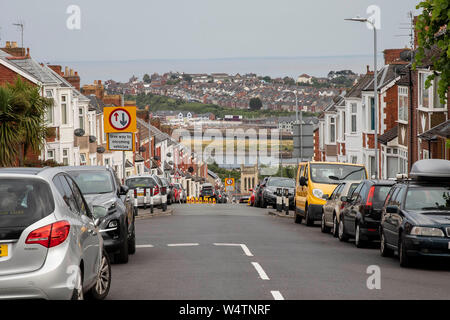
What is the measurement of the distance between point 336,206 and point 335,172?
5.47 m

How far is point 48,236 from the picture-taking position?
8203 millimetres

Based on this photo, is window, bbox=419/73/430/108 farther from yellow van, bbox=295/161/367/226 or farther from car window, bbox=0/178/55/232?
car window, bbox=0/178/55/232

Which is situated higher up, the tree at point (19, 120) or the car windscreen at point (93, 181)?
the tree at point (19, 120)

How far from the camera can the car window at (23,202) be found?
8.29 metres

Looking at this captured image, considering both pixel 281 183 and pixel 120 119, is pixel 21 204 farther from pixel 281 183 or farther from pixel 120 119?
pixel 281 183

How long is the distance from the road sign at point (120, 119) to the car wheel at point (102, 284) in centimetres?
1874

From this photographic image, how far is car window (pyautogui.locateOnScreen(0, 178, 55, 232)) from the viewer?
829cm

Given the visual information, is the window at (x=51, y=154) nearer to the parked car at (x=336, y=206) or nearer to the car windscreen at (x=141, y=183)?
the car windscreen at (x=141, y=183)

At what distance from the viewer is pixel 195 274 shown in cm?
1313

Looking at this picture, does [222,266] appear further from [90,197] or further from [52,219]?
[52,219]

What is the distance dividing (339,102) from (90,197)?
4548cm

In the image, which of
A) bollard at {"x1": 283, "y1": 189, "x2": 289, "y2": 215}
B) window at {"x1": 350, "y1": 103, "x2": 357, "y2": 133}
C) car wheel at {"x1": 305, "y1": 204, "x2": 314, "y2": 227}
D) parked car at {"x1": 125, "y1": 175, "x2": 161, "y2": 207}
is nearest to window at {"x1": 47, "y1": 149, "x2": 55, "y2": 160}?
parked car at {"x1": 125, "y1": 175, "x2": 161, "y2": 207}

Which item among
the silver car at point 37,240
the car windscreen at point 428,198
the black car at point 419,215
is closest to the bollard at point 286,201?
the black car at point 419,215
